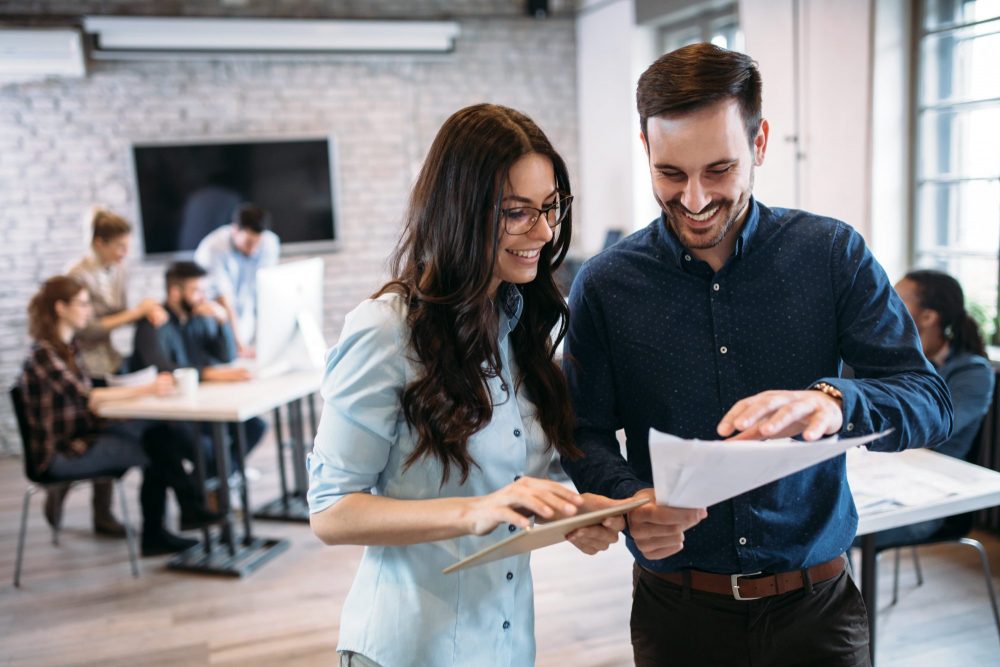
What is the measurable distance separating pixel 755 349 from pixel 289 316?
8.91ft

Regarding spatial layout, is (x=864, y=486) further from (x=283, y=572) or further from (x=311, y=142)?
(x=311, y=142)

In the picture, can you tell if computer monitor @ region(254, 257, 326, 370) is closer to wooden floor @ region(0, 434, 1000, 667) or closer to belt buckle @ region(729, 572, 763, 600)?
wooden floor @ region(0, 434, 1000, 667)

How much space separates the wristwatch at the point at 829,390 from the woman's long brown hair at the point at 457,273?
461 mm

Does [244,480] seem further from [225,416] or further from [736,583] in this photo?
[736,583]

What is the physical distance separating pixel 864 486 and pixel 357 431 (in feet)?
4.83

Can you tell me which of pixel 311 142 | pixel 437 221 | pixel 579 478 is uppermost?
pixel 311 142

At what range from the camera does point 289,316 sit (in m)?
3.73

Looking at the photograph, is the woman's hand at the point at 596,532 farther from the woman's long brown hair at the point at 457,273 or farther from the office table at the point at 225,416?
the office table at the point at 225,416

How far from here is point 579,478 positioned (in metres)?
1.38

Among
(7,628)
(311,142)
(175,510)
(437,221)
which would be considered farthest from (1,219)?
(437,221)

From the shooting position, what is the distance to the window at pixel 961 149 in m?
3.78

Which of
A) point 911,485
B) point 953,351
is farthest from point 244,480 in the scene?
point 953,351

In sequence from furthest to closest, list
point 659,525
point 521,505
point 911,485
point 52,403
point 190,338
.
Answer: point 190,338, point 52,403, point 911,485, point 659,525, point 521,505

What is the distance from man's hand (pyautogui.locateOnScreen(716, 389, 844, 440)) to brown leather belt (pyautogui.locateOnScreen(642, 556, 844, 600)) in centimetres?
33
